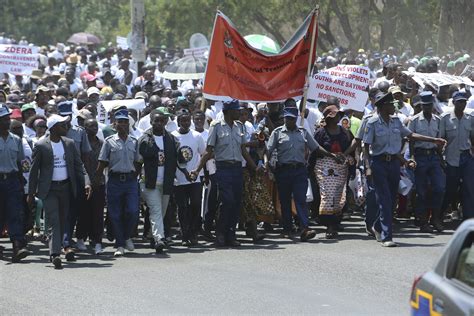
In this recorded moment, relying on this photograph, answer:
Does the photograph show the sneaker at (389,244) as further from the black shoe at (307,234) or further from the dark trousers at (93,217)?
the dark trousers at (93,217)

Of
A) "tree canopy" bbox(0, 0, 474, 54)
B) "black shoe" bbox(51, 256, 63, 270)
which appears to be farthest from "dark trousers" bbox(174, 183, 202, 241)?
"tree canopy" bbox(0, 0, 474, 54)

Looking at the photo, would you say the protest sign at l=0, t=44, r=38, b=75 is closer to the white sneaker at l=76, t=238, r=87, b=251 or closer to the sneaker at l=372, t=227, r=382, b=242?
the white sneaker at l=76, t=238, r=87, b=251

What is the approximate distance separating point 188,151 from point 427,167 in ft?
9.88

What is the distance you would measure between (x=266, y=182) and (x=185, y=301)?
4.37m

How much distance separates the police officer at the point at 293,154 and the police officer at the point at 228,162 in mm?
482

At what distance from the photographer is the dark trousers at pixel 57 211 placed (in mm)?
12648

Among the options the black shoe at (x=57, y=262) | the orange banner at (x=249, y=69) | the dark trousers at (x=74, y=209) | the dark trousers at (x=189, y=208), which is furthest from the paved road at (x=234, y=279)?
the orange banner at (x=249, y=69)

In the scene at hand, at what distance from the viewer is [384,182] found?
1370 cm

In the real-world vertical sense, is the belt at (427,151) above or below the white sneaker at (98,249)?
above

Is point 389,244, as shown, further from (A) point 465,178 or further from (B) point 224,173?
(B) point 224,173

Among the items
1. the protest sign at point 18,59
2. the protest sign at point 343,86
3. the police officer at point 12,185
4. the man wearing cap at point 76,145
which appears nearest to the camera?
the police officer at point 12,185

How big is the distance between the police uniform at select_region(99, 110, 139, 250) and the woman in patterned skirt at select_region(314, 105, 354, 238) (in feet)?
8.07

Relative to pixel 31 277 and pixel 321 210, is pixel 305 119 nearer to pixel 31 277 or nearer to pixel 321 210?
pixel 321 210

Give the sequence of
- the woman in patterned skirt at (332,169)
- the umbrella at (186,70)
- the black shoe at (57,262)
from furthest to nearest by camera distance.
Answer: the umbrella at (186,70), the woman in patterned skirt at (332,169), the black shoe at (57,262)
